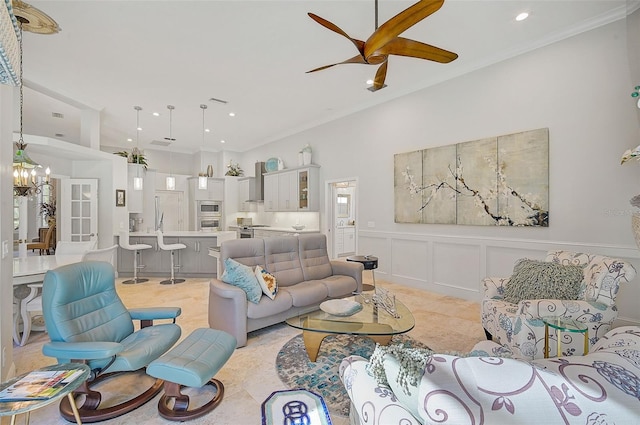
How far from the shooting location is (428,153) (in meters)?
4.82

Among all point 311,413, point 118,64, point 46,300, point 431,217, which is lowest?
point 311,413

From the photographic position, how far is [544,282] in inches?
107

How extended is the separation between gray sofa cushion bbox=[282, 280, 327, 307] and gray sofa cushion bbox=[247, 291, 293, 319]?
0.07 m

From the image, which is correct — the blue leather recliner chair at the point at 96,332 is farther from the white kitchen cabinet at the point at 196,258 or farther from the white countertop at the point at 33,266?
the white kitchen cabinet at the point at 196,258

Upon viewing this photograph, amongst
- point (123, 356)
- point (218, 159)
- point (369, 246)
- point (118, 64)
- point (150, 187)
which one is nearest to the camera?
point (123, 356)

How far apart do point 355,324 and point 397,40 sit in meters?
2.26

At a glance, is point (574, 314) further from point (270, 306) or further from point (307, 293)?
point (270, 306)

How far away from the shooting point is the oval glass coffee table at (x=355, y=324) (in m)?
2.32

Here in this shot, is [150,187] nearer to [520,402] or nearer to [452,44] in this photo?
[452,44]

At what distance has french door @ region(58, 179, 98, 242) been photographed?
19.7ft

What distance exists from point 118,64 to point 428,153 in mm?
4700

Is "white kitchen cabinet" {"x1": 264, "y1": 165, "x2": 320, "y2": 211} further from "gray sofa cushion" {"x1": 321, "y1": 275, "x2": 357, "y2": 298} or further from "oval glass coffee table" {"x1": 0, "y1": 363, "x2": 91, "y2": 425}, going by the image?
"oval glass coffee table" {"x1": 0, "y1": 363, "x2": 91, "y2": 425}

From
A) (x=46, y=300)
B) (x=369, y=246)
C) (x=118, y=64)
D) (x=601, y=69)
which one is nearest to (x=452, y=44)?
(x=601, y=69)

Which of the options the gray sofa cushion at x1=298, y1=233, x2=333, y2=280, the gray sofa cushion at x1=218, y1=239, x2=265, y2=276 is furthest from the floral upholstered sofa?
the gray sofa cushion at x1=298, y1=233, x2=333, y2=280
